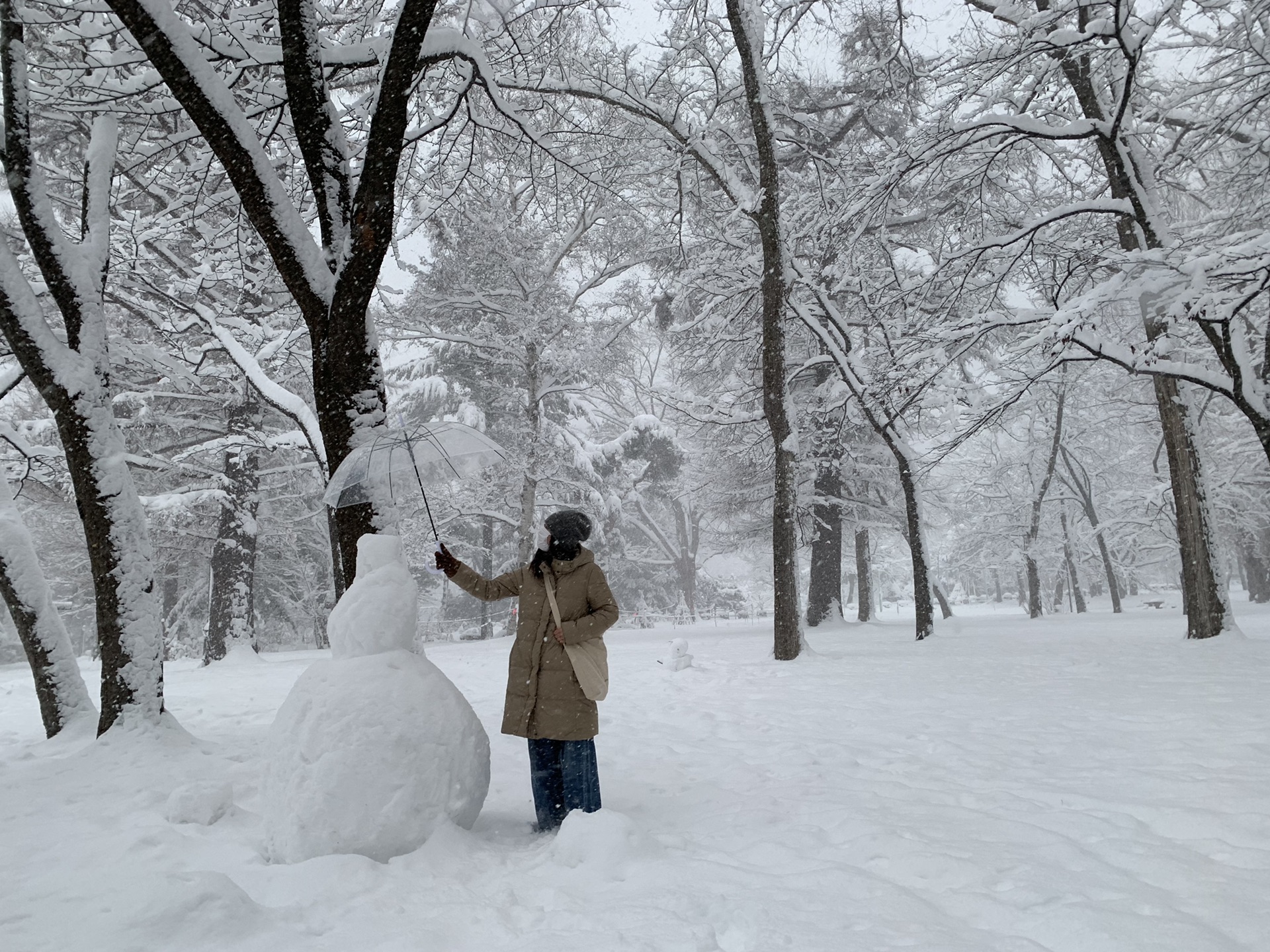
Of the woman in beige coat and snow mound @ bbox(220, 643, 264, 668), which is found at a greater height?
the woman in beige coat

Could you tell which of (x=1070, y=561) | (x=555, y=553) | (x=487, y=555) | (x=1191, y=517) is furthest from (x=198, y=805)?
(x=1070, y=561)

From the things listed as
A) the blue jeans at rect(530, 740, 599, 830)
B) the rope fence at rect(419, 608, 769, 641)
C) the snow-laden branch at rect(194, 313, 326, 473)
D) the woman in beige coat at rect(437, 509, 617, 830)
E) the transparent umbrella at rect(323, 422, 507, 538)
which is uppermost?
the snow-laden branch at rect(194, 313, 326, 473)

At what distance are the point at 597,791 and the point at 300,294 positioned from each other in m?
3.27

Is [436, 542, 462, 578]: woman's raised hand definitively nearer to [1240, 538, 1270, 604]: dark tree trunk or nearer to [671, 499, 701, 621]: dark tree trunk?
[671, 499, 701, 621]: dark tree trunk

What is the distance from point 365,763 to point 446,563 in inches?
37.2

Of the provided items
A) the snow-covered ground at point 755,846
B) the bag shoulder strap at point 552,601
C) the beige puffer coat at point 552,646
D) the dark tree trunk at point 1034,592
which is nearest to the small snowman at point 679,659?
the snow-covered ground at point 755,846

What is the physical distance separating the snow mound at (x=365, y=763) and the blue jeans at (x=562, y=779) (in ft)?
1.26

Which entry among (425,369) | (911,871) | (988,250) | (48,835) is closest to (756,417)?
(988,250)

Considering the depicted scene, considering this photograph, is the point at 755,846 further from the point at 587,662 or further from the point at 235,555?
the point at 235,555

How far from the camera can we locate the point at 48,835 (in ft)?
10.8

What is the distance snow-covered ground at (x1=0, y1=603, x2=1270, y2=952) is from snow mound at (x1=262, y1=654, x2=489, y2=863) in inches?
4.7

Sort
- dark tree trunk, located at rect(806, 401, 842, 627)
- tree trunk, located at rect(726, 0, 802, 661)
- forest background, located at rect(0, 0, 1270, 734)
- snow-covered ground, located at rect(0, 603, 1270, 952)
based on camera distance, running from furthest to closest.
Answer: dark tree trunk, located at rect(806, 401, 842, 627)
tree trunk, located at rect(726, 0, 802, 661)
forest background, located at rect(0, 0, 1270, 734)
snow-covered ground, located at rect(0, 603, 1270, 952)

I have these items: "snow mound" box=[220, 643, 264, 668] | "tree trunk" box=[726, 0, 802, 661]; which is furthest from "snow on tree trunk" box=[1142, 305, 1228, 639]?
"snow mound" box=[220, 643, 264, 668]

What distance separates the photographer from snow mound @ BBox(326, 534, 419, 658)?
3127 mm
